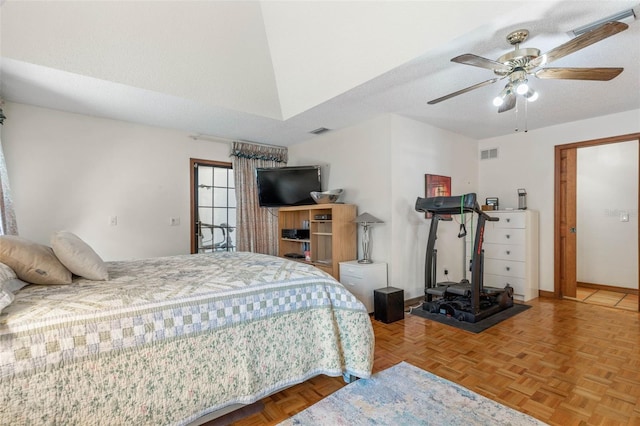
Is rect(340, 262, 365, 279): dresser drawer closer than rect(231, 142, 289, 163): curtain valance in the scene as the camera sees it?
Yes

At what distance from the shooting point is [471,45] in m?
2.23

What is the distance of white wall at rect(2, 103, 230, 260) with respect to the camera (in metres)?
3.24

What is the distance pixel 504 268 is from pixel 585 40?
341 cm

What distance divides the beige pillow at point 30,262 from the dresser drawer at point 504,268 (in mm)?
4965

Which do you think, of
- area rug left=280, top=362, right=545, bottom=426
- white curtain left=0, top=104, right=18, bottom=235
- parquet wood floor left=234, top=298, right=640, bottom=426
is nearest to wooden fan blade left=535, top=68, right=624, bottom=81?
parquet wood floor left=234, top=298, right=640, bottom=426

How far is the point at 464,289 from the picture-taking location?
349 cm

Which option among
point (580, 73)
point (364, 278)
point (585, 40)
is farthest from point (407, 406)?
point (580, 73)

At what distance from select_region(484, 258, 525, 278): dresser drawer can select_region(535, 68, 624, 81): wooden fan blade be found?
2799mm

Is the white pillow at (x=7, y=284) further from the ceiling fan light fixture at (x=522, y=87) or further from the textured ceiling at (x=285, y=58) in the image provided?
the ceiling fan light fixture at (x=522, y=87)

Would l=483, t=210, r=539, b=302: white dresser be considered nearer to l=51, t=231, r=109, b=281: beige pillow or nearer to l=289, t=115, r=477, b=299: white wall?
l=289, t=115, r=477, b=299: white wall

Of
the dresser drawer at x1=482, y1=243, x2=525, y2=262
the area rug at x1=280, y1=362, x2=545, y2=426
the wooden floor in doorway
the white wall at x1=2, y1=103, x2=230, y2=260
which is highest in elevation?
the white wall at x1=2, y1=103, x2=230, y2=260

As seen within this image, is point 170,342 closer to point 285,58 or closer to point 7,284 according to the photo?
point 7,284

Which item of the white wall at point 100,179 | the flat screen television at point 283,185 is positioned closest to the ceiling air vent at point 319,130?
the flat screen television at point 283,185

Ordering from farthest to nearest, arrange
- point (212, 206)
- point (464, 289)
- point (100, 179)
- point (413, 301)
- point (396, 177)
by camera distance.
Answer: point (212, 206), point (413, 301), point (396, 177), point (100, 179), point (464, 289)
